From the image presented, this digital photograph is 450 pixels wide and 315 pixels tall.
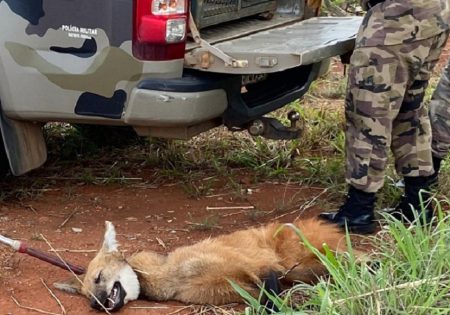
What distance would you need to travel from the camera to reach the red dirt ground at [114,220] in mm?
4121

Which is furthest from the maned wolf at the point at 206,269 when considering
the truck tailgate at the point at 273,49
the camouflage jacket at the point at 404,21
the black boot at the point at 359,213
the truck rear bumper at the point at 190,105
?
the camouflage jacket at the point at 404,21

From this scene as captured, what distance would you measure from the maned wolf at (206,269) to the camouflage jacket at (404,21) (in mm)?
954

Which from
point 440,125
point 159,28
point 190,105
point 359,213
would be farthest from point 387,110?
point 159,28

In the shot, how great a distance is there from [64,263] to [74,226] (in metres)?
0.93

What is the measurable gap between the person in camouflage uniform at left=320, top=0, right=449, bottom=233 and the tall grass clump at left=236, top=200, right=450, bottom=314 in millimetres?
701

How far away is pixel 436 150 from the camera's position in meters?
5.13

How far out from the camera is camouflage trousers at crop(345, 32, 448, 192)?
4.42 metres

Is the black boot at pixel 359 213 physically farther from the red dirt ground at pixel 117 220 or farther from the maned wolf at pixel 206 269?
the maned wolf at pixel 206 269

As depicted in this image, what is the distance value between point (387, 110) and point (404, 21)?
0.43 m

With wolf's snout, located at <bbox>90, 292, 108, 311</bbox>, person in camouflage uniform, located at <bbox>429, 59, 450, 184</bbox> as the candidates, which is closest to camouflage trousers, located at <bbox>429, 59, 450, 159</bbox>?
person in camouflage uniform, located at <bbox>429, 59, 450, 184</bbox>

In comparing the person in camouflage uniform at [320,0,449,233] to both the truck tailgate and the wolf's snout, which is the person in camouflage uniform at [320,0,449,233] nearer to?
the truck tailgate

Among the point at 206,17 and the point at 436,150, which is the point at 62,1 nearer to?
the point at 206,17

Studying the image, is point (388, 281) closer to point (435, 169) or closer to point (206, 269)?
point (206, 269)

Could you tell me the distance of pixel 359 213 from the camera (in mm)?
4711
